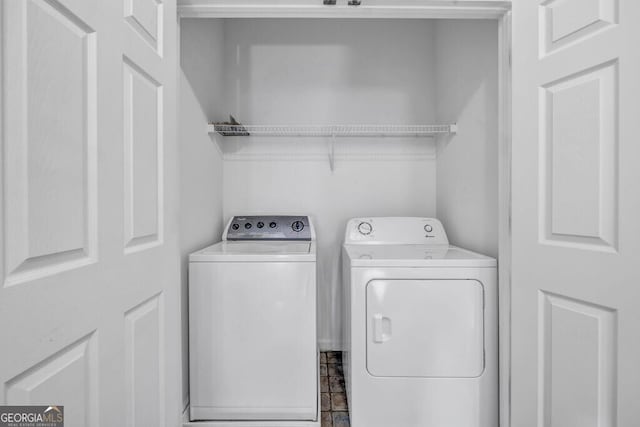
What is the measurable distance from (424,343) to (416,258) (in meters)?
0.40

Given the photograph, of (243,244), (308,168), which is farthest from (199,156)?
(308,168)

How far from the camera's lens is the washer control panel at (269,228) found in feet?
7.42

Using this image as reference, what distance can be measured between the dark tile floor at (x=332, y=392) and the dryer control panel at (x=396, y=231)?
0.89m

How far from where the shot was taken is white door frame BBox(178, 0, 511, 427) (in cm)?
140

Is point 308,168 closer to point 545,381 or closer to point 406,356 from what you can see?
point 406,356

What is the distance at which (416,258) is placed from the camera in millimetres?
1641

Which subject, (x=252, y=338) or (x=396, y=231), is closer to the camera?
(x=252, y=338)

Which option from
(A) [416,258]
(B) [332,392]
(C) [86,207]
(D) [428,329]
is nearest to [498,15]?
(A) [416,258]

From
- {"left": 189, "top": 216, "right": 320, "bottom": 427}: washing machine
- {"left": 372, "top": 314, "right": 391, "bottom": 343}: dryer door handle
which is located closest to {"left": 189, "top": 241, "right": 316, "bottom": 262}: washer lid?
A: {"left": 189, "top": 216, "right": 320, "bottom": 427}: washing machine

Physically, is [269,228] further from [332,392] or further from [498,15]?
[498,15]

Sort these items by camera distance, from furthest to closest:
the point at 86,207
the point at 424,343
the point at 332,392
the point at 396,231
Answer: the point at 396,231
the point at 332,392
the point at 424,343
the point at 86,207

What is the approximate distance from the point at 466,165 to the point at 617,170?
3.49 ft

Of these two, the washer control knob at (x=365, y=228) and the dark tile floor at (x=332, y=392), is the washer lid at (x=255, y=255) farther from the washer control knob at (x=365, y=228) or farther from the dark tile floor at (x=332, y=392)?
the dark tile floor at (x=332, y=392)

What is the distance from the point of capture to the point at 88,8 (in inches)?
30.4
